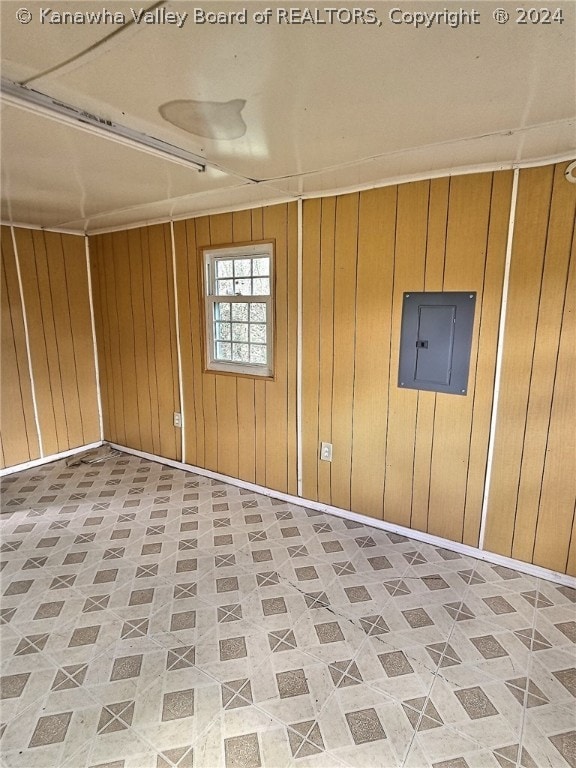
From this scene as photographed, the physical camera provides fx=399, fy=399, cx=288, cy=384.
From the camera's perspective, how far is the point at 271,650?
1.72 m

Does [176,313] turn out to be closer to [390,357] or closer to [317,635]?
[390,357]

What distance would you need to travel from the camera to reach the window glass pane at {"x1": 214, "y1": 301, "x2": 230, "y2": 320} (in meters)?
3.27

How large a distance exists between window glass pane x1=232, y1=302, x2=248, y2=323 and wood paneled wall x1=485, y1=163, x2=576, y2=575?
184 centimetres

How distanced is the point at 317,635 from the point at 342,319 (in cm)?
179

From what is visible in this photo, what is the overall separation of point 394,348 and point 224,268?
156 centimetres

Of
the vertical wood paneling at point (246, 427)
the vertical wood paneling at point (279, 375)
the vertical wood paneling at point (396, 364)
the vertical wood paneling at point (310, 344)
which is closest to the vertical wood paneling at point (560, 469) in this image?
the vertical wood paneling at point (396, 364)

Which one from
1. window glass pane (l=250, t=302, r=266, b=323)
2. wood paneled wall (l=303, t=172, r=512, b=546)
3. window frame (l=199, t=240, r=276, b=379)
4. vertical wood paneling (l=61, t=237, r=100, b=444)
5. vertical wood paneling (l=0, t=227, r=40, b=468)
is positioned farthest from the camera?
vertical wood paneling (l=61, t=237, r=100, b=444)

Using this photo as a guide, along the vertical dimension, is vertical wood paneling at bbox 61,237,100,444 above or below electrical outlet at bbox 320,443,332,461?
above

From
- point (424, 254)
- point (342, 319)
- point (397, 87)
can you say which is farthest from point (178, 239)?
point (397, 87)

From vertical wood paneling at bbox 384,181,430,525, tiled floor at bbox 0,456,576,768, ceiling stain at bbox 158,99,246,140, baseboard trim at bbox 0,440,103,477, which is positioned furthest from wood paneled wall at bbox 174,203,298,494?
ceiling stain at bbox 158,99,246,140

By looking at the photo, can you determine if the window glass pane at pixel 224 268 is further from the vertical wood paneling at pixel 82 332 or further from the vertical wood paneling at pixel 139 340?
the vertical wood paneling at pixel 82 332

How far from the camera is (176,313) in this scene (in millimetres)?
3439

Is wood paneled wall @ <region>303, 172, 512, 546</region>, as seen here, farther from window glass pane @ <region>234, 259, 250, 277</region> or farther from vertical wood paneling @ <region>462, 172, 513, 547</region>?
window glass pane @ <region>234, 259, 250, 277</region>

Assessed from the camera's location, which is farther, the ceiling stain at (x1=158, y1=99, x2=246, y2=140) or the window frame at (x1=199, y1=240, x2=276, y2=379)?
the window frame at (x1=199, y1=240, x2=276, y2=379)
